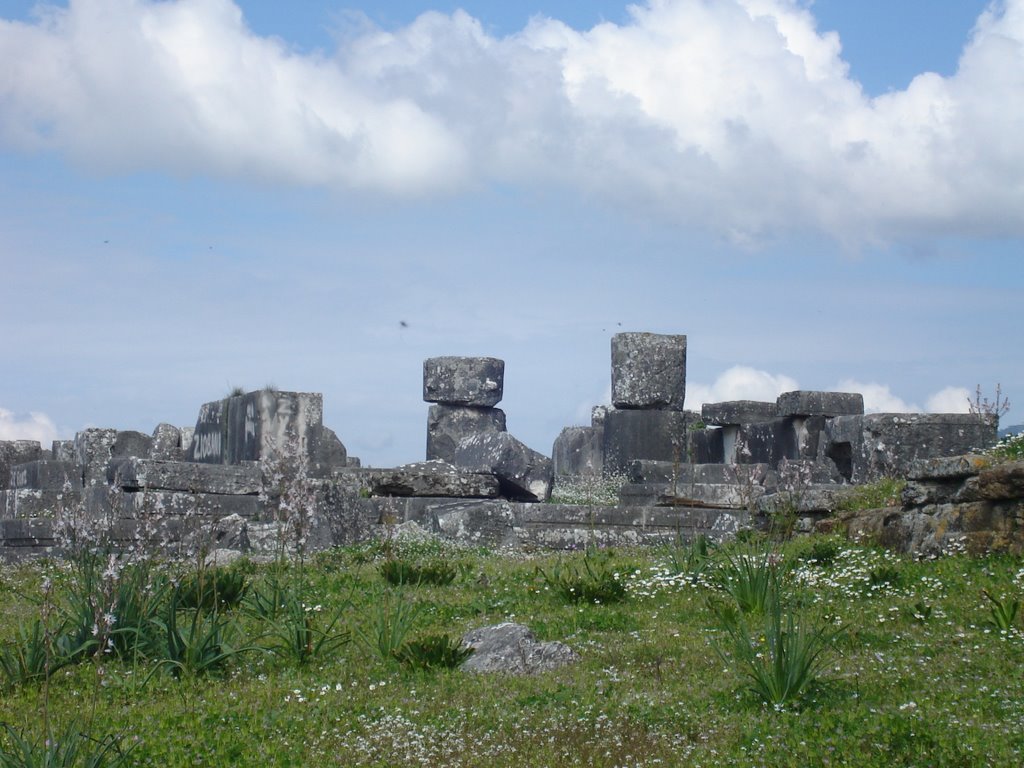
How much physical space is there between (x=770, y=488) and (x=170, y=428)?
13.3 m

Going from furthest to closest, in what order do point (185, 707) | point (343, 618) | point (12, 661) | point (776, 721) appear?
1. point (343, 618)
2. point (12, 661)
3. point (185, 707)
4. point (776, 721)

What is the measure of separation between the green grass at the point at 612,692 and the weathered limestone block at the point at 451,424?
15356 millimetres

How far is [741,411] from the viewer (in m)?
23.3

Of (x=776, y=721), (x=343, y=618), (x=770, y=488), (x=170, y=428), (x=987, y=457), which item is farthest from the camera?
(x=170, y=428)

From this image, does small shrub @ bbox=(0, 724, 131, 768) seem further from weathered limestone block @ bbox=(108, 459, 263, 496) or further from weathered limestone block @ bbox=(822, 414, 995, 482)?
weathered limestone block @ bbox=(822, 414, 995, 482)

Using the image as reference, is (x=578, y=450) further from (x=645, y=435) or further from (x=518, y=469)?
(x=518, y=469)

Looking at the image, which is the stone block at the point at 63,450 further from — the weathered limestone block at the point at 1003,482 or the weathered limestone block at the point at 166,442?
the weathered limestone block at the point at 1003,482

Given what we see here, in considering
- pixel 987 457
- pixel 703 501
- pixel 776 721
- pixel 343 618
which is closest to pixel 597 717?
pixel 776 721

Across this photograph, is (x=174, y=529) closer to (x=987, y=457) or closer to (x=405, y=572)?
(x=405, y=572)

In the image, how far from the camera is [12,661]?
24.1 ft

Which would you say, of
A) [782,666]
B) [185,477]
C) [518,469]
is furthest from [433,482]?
[782,666]

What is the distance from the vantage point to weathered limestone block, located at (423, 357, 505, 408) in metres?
25.2

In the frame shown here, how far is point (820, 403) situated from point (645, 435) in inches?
129

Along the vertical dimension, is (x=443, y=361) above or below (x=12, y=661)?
above
